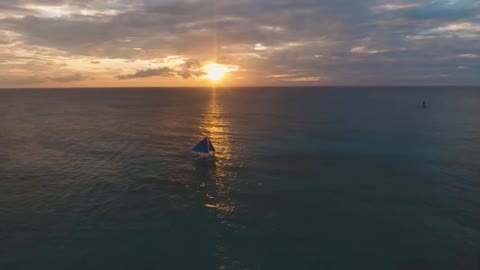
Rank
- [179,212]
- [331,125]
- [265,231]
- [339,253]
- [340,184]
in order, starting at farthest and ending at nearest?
[331,125], [340,184], [179,212], [265,231], [339,253]

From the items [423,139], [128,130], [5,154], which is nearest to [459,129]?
[423,139]

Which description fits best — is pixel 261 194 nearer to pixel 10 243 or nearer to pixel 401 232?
pixel 401 232

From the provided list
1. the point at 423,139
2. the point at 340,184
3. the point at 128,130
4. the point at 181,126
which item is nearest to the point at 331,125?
the point at 423,139

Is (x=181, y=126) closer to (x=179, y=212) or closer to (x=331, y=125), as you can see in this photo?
(x=331, y=125)

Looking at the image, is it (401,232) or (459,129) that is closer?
(401,232)

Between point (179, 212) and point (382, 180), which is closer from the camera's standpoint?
point (179, 212)

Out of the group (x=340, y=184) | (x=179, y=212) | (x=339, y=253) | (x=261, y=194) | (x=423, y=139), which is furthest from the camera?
(x=423, y=139)

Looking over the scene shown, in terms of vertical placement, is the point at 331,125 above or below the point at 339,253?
above

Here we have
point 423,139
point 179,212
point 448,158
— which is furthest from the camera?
point 423,139

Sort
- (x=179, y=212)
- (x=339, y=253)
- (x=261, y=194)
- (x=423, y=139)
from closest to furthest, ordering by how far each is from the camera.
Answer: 1. (x=339, y=253)
2. (x=179, y=212)
3. (x=261, y=194)
4. (x=423, y=139)
